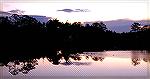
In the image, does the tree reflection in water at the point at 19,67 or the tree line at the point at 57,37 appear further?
the tree line at the point at 57,37

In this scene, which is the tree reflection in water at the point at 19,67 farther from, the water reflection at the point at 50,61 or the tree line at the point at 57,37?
the tree line at the point at 57,37

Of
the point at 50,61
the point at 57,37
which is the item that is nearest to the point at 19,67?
the point at 50,61

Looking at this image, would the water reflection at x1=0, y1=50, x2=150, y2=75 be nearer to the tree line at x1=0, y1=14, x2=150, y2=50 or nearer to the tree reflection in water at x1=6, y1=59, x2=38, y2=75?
the tree reflection in water at x1=6, y1=59, x2=38, y2=75

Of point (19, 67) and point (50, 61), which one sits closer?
point (19, 67)

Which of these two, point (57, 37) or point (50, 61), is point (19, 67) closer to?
point (50, 61)

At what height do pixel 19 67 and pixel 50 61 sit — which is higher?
pixel 50 61

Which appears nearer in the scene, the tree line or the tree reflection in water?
the tree reflection in water

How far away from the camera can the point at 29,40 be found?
62.3 feet

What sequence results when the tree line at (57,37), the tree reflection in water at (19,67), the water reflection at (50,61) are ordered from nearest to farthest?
the tree reflection in water at (19,67), the water reflection at (50,61), the tree line at (57,37)

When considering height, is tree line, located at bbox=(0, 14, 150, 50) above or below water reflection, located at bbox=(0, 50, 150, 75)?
above

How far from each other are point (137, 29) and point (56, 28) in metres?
8.32

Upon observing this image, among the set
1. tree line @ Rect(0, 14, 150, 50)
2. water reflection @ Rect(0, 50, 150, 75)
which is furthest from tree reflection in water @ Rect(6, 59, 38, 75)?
tree line @ Rect(0, 14, 150, 50)

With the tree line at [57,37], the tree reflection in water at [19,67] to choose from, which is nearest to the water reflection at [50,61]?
the tree reflection in water at [19,67]

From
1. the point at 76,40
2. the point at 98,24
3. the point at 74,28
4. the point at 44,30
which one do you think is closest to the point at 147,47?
the point at 76,40
